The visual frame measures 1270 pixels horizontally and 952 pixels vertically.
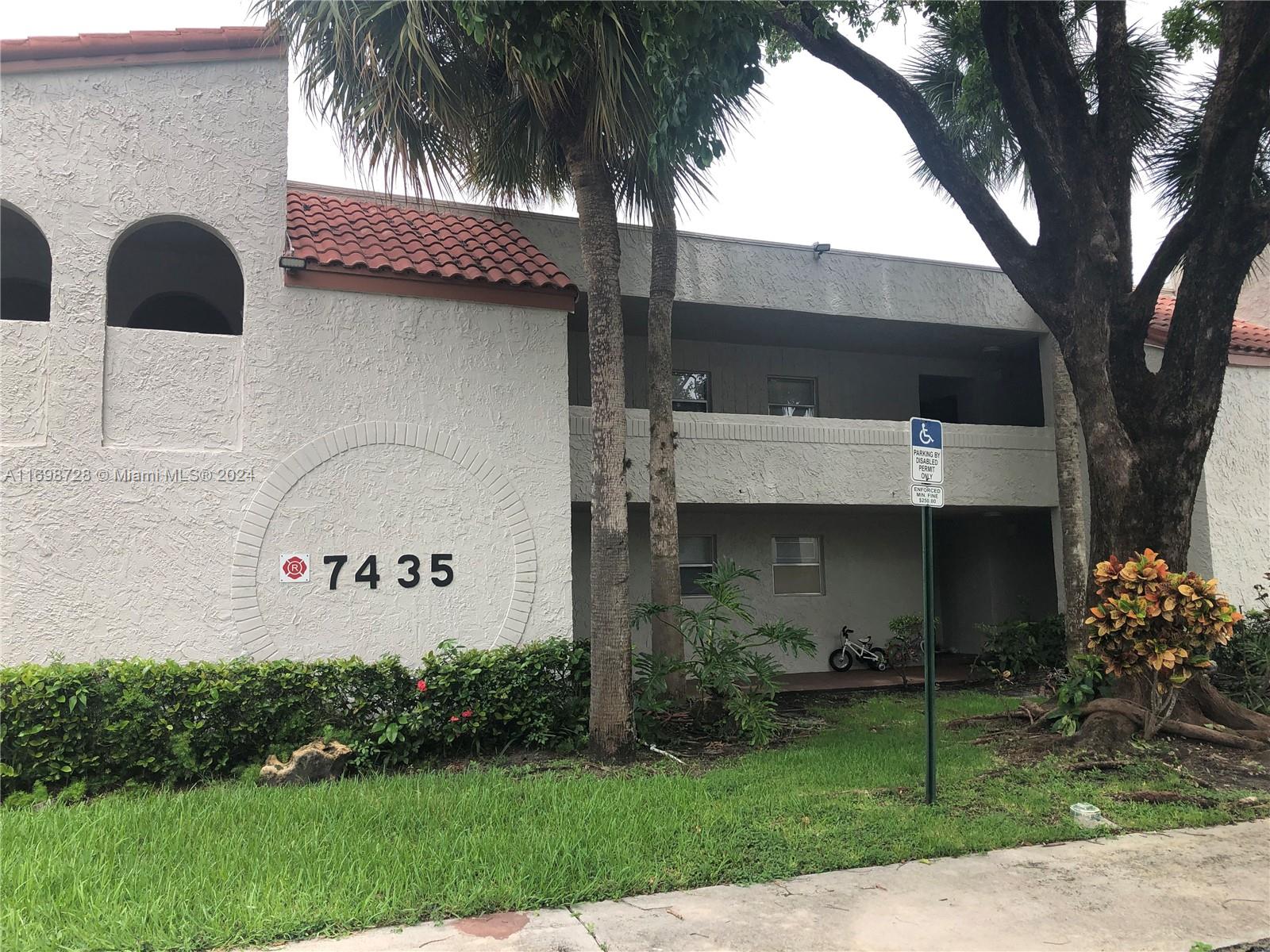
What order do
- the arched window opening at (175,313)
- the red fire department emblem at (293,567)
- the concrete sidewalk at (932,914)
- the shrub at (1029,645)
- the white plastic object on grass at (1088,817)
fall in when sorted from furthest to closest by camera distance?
1. the shrub at (1029,645)
2. the arched window opening at (175,313)
3. the red fire department emblem at (293,567)
4. the white plastic object on grass at (1088,817)
5. the concrete sidewalk at (932,914)

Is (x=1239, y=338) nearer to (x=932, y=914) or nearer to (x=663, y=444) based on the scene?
(x=663, y=444)

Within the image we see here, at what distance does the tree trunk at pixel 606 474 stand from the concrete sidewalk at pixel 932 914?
333 cm

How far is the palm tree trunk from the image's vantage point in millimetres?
10219

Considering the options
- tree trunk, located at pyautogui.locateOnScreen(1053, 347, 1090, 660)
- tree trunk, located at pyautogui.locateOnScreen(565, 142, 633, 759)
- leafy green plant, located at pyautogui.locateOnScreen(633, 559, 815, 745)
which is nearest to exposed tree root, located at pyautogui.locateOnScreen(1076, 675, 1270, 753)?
leafy green plant, located at pyautogui.locateOnScreen(633, 559, 815, 745)

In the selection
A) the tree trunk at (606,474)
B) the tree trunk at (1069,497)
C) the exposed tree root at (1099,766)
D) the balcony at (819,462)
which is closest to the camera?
the exposed tree root at (1099,766)

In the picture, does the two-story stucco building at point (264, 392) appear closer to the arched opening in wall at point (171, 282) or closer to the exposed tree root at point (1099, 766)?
the arched opening in wall at point (171, 282)

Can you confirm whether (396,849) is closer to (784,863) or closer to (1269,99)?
(784,863)

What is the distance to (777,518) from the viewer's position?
1515 cm

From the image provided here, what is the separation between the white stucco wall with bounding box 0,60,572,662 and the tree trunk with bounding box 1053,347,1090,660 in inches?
300

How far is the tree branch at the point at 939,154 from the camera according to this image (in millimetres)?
9531

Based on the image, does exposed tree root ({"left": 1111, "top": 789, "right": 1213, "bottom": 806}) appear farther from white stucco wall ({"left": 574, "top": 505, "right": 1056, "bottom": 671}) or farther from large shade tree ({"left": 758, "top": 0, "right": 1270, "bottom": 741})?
white stucco wall ({"left": 574, "top": 505, "right": 1056, "bottom": 671})

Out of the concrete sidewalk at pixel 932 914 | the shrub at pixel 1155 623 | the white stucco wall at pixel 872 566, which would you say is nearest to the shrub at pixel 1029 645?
the white stucco wall at pixel 872 566

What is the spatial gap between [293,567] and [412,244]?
3922 millimetres

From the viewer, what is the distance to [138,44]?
8758 millimetres
